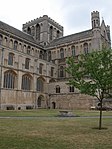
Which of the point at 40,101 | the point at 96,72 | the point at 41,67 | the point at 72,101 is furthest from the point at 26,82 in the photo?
the point at 96,72

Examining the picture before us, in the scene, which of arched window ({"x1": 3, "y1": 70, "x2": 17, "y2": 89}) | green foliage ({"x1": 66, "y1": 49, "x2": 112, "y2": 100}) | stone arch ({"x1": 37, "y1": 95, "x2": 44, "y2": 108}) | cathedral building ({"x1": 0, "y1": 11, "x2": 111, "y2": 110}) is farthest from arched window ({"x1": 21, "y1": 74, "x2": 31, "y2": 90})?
green foliage ({"x1": 66, "y1": 49, "x2": 112, "y2": 100})

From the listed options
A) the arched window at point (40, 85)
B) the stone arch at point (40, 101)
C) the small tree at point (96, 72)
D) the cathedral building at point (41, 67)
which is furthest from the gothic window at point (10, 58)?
the small tree at point (96, 72)

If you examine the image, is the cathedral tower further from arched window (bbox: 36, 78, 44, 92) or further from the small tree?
the small tree

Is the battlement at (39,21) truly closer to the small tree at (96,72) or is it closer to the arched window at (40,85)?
the arched window at (40,85)

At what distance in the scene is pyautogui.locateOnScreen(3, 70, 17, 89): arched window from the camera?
52.9m

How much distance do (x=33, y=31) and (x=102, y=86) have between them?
237 ft

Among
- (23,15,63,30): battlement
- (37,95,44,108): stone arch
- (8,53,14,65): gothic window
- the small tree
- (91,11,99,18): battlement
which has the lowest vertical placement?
(37,95,44,108): stone arch

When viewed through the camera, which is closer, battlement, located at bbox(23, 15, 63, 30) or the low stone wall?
the low stone wall

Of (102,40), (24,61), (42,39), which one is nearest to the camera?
(24,61)

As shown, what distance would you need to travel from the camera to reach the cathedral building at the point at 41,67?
53.8 meters

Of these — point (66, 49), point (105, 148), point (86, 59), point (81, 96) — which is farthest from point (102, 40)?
point (105, 148)

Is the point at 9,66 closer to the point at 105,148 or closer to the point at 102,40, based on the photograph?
the point at 102,40

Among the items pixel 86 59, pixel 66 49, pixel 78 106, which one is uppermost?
pixel 66 49

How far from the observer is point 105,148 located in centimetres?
955
